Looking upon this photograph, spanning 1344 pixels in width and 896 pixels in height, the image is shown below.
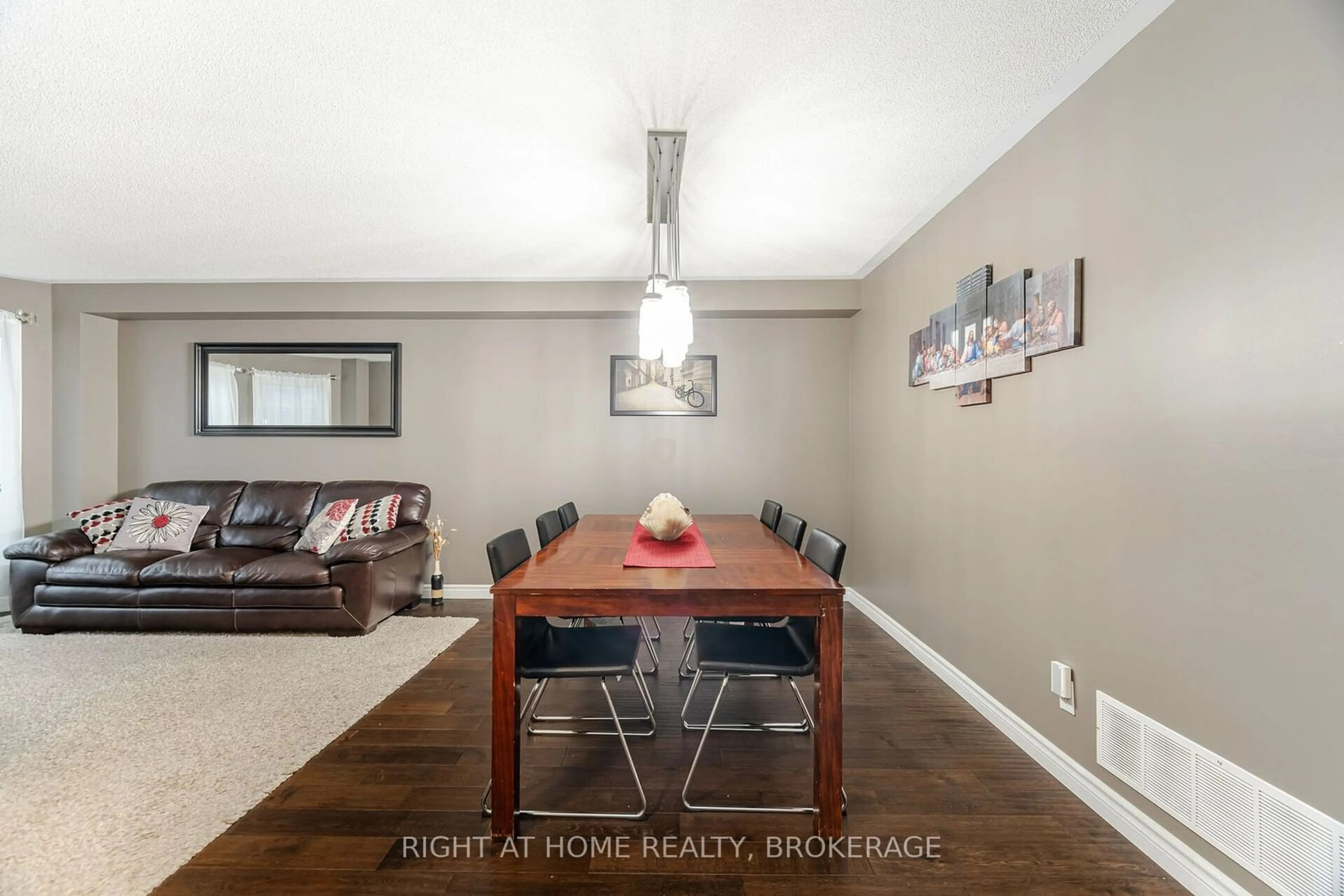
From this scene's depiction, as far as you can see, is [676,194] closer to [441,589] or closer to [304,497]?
[441,589]

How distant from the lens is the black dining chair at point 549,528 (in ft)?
8.31

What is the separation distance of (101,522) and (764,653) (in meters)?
4.59

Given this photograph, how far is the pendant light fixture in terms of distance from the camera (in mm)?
2104

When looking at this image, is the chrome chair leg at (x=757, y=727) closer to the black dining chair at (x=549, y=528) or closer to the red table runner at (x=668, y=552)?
the red table runner at (x=668, y=552)

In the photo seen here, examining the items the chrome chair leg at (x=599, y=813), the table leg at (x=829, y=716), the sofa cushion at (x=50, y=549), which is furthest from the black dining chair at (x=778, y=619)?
Answer: the sofa cushion at (x=50, y=549)

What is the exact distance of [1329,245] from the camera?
1134 millimetres

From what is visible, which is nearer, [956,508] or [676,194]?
[676,194]

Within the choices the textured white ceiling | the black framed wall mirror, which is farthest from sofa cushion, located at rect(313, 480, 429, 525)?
the textured white ceiling

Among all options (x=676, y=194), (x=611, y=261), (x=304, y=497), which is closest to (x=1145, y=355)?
(x=676, y=194)

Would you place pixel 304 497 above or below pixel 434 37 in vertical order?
below

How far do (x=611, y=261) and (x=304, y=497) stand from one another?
9.32ft

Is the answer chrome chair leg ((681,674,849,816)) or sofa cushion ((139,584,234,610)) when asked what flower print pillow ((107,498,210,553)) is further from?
chrome chair leg ((681,674,849,816))

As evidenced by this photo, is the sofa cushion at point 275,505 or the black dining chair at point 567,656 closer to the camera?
the black dining chair at point 567,656

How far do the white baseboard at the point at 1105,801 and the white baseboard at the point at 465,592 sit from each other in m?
3.18
